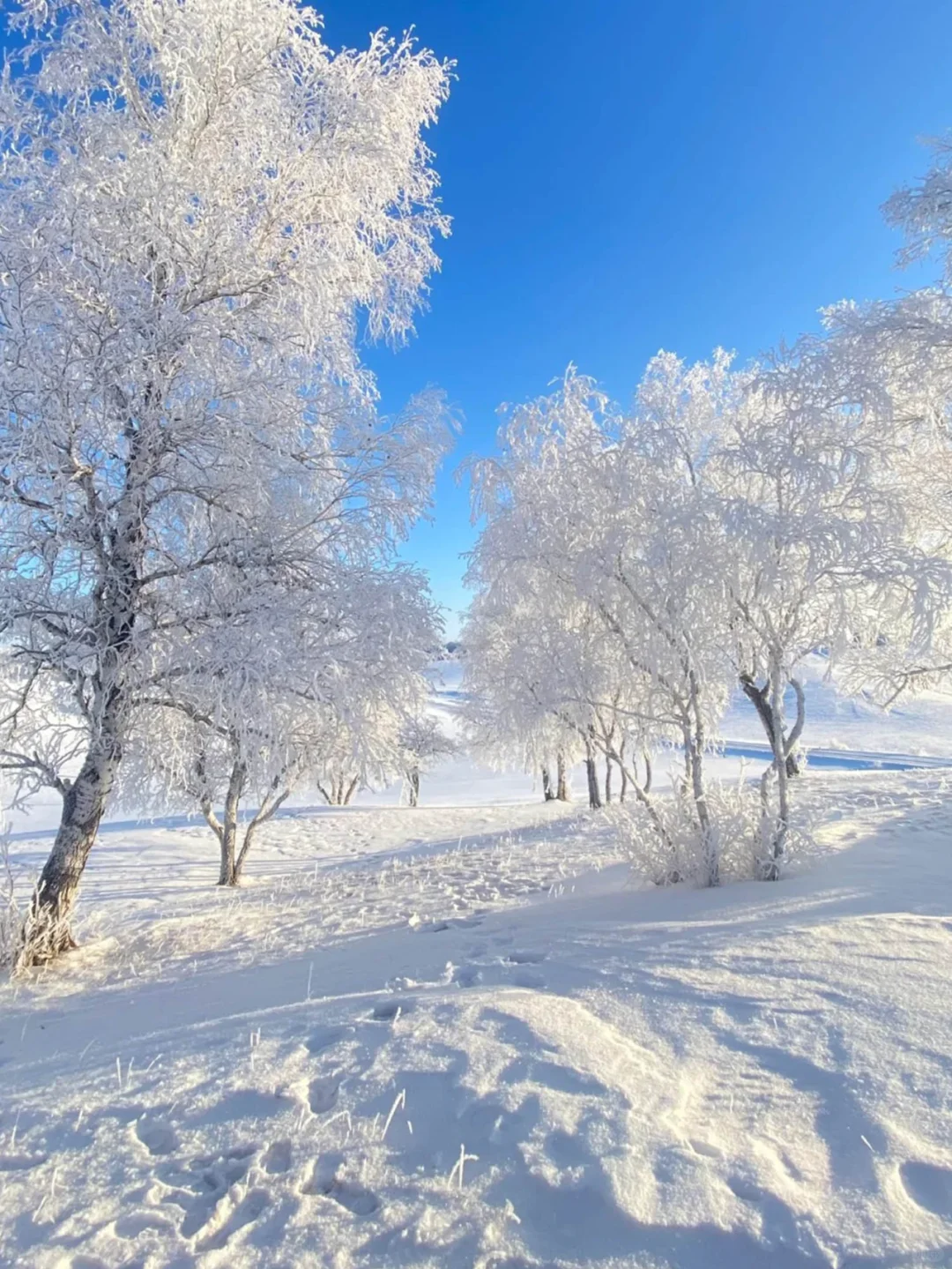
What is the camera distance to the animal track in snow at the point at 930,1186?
1846 mm

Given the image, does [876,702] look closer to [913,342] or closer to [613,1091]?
[913,342]

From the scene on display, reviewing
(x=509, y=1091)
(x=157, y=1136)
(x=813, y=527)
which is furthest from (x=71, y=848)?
(x=813, y=527)

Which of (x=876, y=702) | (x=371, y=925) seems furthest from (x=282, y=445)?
(x=876, y=702)

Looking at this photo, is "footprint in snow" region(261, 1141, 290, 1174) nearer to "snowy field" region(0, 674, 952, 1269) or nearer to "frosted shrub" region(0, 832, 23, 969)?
"snowy field" region(0, 674, 952, 1269)

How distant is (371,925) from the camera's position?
18.2 feet

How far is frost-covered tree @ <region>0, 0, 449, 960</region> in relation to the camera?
14.1 ft

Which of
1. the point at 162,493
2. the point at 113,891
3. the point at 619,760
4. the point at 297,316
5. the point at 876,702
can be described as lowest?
the point at 113,891

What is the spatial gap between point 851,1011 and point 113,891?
29.9ft

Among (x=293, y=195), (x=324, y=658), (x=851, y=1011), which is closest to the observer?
(x=851, y=1011)

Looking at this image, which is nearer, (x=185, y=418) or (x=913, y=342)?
(x=185, y=418)

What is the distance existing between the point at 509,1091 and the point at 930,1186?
1359 mm

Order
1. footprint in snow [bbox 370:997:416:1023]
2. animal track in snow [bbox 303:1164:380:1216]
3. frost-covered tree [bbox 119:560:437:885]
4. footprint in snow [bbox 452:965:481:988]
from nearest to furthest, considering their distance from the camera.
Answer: animal track in snow [bbox 303:1164:380:1216] < footprint in snow [bbox 370:997:416:1023] < footprint in snow [bbox 452:965:481:988] < frost-covered tree [bbox 119:560:437:885]

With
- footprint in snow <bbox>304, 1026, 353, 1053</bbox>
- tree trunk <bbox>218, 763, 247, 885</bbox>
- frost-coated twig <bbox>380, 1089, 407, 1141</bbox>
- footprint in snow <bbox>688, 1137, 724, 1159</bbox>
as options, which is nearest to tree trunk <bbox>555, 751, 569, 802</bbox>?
tree trunk <bbox>218, 763, 247, 885</bbox>

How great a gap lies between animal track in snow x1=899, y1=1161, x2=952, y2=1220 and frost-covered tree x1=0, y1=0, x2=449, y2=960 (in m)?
4.59
